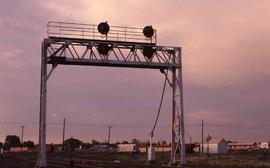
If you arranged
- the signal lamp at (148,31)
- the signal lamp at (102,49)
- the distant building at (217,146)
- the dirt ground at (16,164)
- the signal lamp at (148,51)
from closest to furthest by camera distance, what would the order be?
the dirt ground at (16,164), the signal lamp at (102,49), the signal lamp at (148,51), the signal lamp at (148,31), the distant building at (217,146)

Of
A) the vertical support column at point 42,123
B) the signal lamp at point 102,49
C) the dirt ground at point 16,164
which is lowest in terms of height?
the dirt ground at point 16,164

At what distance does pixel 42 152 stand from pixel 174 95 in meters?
12.9

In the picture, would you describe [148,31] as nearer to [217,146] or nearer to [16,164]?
[16,164]

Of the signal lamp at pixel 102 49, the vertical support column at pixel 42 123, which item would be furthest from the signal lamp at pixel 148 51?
the vertical support column at pixel 42 123

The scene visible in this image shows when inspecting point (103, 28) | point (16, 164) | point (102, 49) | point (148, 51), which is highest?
point (103, 28)

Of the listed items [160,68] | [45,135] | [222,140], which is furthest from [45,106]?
[222,140]

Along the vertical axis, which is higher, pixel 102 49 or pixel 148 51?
pixel 148 51

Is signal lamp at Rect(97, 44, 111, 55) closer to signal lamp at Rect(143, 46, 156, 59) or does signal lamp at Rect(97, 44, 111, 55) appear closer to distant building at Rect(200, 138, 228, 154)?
signal lamp at Rect(143, 46, 156, 59)

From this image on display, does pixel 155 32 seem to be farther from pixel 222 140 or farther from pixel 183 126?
pixel 222 140

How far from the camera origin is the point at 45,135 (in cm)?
4053

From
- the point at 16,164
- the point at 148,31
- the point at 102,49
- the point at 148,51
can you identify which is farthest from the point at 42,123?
the point at 148,31

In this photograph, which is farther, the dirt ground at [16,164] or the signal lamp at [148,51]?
the signal lamp at [148,51]

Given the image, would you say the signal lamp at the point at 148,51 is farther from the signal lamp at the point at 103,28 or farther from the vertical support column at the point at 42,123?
the vertical support column at the point at 42,123

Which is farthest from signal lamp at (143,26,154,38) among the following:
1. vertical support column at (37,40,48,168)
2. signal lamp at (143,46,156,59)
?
vertical support column at (37,40,48,168)
